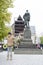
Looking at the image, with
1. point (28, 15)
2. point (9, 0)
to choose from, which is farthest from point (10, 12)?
point (28, 15)

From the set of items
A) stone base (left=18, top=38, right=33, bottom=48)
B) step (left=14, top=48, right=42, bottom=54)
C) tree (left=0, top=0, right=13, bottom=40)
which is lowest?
step (left=14, top=48, right=42, bottom=54)

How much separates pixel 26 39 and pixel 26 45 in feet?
3.58

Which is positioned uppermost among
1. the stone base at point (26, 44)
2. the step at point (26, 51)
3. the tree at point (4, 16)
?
the tree at point (4, 16)

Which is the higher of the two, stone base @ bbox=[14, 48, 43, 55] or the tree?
the tree

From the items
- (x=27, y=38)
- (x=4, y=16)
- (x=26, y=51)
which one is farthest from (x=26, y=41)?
(x=4, y=16)

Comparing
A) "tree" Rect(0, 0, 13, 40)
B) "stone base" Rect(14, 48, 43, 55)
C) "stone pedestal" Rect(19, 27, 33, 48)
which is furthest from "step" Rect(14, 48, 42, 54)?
"tree" Rect(0, 0, 13, 40)

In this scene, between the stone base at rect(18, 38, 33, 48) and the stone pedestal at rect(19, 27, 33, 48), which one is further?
the stone pedestal at rect(19, 27, 33, 48)

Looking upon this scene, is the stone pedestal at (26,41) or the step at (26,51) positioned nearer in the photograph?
the step at (26,51)

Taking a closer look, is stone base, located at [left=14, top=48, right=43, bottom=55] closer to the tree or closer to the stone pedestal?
the stone pedestal

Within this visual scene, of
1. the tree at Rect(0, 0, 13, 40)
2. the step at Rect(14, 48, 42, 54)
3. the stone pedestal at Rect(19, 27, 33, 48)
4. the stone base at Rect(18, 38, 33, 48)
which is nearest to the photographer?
the tree at Rect(0, 0, 13, 40)

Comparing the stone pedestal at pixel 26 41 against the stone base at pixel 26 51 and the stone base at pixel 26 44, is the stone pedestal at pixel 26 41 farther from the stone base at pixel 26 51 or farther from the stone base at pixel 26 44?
the stone base at pixel 26 51

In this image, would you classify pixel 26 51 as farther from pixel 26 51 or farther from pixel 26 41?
pixel 26 41

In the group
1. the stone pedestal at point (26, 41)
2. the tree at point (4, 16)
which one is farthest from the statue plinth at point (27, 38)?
the tree at point (4, 16)

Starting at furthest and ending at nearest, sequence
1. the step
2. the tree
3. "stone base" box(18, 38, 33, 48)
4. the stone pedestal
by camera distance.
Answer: the stone pedestal, "stone base" box(18, 38, 33, 48), the step, the tree
